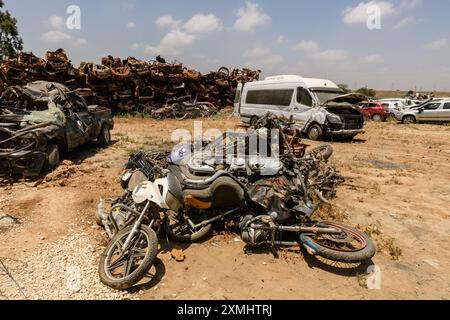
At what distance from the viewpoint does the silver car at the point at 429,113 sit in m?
18.9

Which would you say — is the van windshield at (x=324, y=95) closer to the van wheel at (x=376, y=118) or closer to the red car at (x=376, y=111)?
the red car at (x=376, y=111)

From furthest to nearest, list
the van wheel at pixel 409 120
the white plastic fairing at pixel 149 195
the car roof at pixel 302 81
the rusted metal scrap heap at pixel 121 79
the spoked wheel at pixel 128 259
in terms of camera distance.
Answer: the van wheel at pixel 409 120 < the rusted metal scrap heap at pixel 121 79 < the car roof at pixel 302 81 < the white plastic fairing at pixel 149 195 < the spoked wheel at pixel 128 259

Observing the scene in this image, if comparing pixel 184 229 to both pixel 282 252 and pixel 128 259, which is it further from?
pixel 282 252

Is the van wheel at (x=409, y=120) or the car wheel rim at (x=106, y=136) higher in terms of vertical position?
the van wheel at (x=409, y=120)

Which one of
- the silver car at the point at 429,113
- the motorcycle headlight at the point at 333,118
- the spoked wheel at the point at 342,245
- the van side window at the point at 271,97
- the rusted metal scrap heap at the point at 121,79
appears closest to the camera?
the spoked wheel at the point at 342,245

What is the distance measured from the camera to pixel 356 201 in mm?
6266

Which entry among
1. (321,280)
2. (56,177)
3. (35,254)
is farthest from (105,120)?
(321,280)

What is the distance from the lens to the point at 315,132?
12.6 metres

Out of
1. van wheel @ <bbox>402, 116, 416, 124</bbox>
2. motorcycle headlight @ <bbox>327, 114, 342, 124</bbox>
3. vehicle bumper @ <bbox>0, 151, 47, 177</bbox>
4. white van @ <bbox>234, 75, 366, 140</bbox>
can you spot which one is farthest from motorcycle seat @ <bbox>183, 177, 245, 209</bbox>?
van wheel @ <bbox>402, 116, 416, 124</bbox>

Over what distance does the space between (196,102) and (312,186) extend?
1532 centimetres

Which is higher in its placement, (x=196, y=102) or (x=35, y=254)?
(x=196, y=102)

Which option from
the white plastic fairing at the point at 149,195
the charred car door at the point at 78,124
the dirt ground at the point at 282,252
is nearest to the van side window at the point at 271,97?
the dirt ground at the point at 282,252

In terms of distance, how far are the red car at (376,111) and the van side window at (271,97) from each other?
10.1 m
